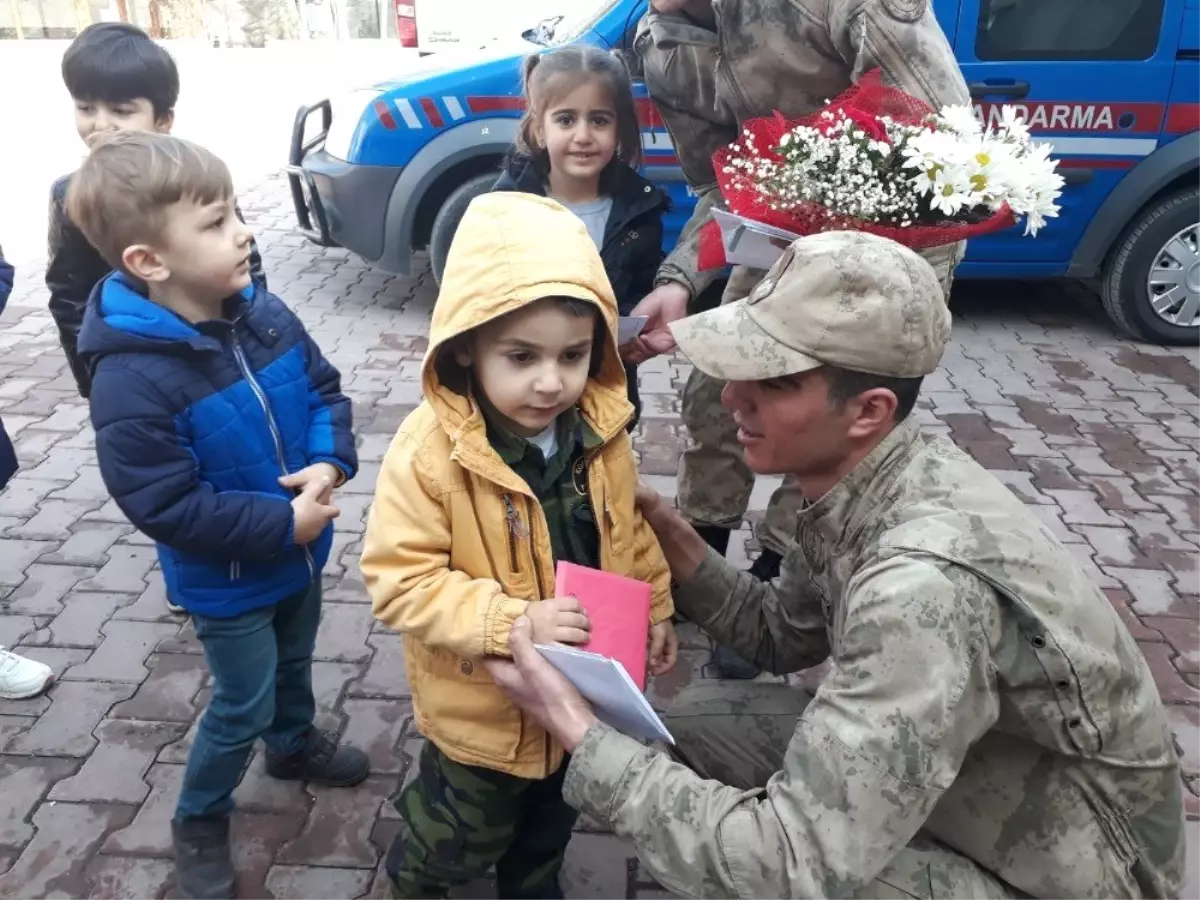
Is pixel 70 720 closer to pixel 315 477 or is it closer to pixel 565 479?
pixel 315 477

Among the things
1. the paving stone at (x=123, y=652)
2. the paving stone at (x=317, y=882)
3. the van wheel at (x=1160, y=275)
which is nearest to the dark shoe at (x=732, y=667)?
the paving stone at (x=317, y=882)

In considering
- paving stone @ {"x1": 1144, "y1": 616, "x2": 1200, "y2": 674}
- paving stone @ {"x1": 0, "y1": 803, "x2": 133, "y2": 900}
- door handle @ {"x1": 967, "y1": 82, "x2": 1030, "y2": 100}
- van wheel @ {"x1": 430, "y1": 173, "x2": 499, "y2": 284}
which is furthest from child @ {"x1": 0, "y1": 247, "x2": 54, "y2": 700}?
door handle @ {"x1": 967, "y1": 82, "x2": 1030, "y2": 100}

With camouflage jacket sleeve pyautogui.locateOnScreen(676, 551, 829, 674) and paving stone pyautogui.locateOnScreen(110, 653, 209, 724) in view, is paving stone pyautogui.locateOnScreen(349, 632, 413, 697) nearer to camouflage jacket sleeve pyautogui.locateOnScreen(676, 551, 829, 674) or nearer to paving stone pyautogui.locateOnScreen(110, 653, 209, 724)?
paving stone pyautogui.locateOnScreen(110, 653, 209, 724)

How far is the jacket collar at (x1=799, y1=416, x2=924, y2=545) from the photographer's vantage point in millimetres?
1577

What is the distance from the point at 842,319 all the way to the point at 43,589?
2.89 metres

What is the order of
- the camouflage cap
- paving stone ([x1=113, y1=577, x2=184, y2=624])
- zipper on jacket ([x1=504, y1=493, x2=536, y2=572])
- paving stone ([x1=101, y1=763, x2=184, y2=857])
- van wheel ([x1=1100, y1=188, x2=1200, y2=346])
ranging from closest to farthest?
the camouflage cap → zipper on jacket ([x1=504, y1=493, x2=536, y2=572]) → paving stone ([x1=101, y1=763, x2=184, y2=857]) → paving stone ([x1=113, y1=577, x2=184, y2=624]) → van wheel ([x1=1100, y1=188, x2=1200, y2=346])

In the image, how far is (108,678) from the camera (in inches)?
113

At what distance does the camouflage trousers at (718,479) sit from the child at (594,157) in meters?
0.31

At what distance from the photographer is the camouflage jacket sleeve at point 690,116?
2.71 meters

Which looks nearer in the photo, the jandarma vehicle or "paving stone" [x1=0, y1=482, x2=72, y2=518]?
"paving stone" [x1=0, y1=482, x2=72, y2=518]

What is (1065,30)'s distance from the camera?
510 centimetres

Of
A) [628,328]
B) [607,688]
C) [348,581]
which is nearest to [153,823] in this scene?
[348,581]

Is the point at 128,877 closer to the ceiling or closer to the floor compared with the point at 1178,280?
closer to the floor

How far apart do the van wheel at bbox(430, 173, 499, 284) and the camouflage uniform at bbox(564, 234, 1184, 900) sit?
12.9 feet
